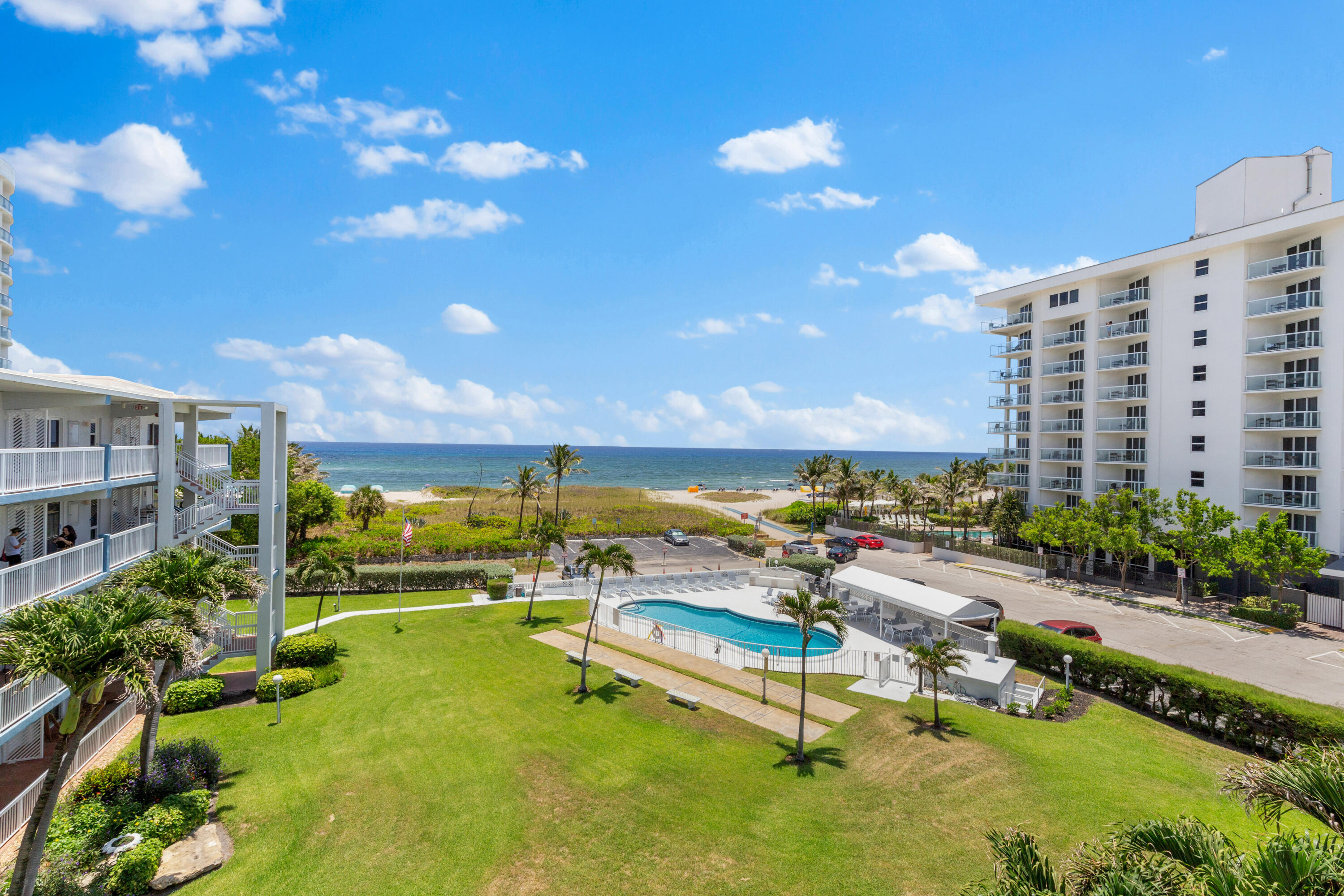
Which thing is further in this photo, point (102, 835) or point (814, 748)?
point (814, 748)

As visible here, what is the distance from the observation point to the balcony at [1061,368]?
151 feet

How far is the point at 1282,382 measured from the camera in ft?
114

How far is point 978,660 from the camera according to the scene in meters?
22.2

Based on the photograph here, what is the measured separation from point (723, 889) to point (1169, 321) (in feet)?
154

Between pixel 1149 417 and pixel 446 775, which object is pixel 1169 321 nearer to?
pixel 1149 417

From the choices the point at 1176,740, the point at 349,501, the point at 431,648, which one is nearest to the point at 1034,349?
the point at 1176,740

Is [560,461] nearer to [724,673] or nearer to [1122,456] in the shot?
[724,673]

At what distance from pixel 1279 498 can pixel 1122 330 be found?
14.6 m

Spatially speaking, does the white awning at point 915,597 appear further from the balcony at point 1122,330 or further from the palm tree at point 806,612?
Result: the balcony at point 1122,330

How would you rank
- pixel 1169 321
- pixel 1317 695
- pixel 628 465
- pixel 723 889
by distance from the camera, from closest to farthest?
pixel 723 889 → pixel 1317 695 → pixel 1169 321 → pixel 628 465

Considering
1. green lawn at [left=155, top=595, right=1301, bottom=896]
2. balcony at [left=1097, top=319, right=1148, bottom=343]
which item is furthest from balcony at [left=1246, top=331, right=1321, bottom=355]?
green lawn at [left=155, top=595, right=1301, bottom=896]

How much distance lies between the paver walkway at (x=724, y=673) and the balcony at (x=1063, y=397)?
125ft

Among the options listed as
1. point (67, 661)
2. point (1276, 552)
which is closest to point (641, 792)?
point (67, 661)

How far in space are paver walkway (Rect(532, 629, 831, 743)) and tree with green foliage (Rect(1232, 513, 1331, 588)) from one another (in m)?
28.7
